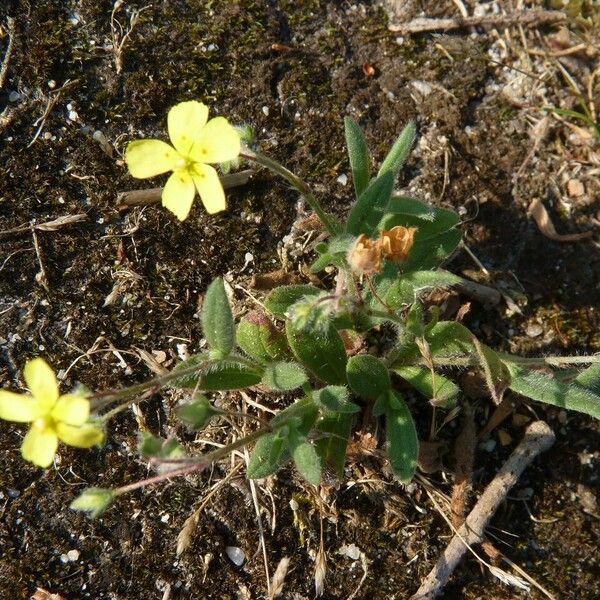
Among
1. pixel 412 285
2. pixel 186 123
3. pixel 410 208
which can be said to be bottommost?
pixel 412 285

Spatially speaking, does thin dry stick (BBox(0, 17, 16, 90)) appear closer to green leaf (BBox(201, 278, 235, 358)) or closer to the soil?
the soil

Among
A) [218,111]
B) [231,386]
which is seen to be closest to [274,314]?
[231,386]

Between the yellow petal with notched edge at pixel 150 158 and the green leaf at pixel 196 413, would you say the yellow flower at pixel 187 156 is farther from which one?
the green leaf at pixel 196 413

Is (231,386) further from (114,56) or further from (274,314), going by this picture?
(114,56)

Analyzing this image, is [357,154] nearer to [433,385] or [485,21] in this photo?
[433,385]

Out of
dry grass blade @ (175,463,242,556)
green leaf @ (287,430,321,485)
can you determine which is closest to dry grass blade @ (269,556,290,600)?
dry grass blade @ (175,463,242,556)

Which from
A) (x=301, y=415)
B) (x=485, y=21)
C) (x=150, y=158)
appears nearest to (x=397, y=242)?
(x=301, y=415)

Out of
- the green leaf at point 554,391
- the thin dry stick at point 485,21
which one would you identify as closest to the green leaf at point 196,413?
the green leaf at point 554,391
